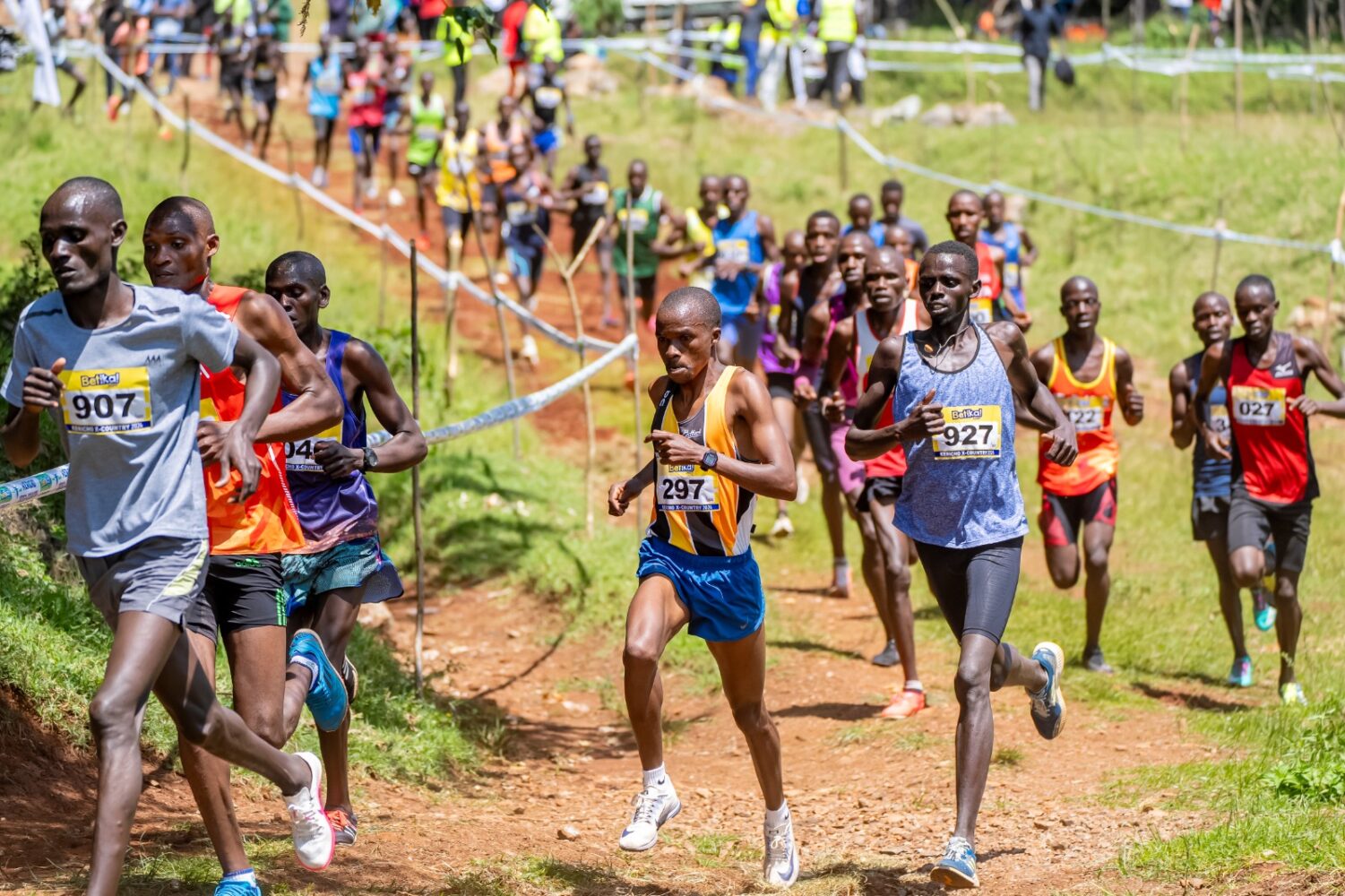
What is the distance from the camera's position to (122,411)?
180 inches

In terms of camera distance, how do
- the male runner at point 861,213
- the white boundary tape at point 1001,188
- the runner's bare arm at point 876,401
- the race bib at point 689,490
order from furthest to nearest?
the white boundary tape at point 1001,188 < the male runner at point 861,213 < the runner's bare arm at point 876,401 < the race bib at point 689,490

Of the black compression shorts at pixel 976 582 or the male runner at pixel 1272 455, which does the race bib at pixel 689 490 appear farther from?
the male runner at pixel 1272 455

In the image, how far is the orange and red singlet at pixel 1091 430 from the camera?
30.5ft

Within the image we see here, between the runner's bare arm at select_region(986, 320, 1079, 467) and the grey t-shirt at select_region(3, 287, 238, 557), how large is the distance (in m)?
3.35

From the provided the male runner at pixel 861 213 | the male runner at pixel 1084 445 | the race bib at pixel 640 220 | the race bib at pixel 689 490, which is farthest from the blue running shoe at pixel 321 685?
the race bib at pixel 640 220

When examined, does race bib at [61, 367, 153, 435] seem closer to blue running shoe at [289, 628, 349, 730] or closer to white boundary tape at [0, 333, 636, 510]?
white boundary tape at [0, 333, 636, 510]

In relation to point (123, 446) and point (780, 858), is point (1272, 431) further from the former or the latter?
point (123, 446)

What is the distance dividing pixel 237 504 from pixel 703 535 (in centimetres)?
158

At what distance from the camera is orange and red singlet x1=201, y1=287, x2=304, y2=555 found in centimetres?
520

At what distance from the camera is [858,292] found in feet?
31.8

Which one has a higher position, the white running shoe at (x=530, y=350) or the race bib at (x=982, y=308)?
the race bib at (x=982, y=308)

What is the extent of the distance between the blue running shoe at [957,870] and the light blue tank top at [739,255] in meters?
8.23

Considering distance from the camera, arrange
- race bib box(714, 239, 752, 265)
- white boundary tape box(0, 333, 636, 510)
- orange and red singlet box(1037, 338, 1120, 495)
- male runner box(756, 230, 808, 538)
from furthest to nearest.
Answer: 1. race bib box(714, 239, 752, 265)
2. male runner box(756, 230, 808, 538)
3. orange and red singlet box(1037, 338, 1120, 495)
4. white boundary tape box(0, 333, 636, 510)

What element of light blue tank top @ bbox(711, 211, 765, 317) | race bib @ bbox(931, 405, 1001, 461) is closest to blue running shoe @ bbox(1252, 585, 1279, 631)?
race bib @ bbox(931, 405, 1001, 461)
